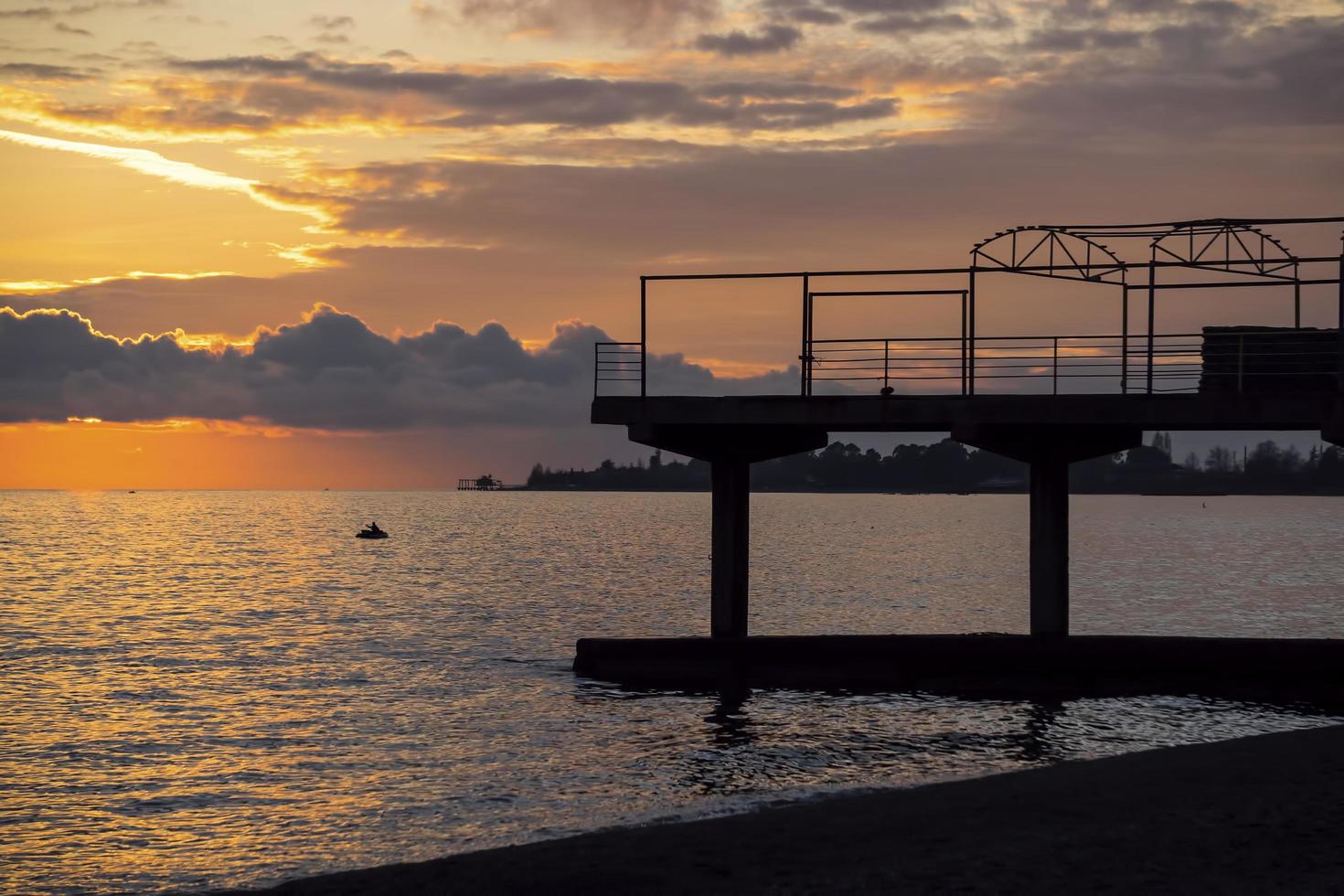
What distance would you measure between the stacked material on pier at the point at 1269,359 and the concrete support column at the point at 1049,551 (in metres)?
3.79

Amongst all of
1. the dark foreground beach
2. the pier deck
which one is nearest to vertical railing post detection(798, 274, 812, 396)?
the pier deck

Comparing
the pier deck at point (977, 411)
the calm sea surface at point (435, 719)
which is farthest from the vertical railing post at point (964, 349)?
the calm sea surface at point (435, 719)

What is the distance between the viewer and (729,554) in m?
29.5

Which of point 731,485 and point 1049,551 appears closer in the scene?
point 1049,551

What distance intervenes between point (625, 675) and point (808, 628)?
75.0ft

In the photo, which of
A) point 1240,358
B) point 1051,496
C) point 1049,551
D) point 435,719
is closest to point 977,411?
point 1051,496

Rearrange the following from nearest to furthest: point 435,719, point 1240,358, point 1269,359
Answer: point 1240,358 < point 1269,359 < point 435,719

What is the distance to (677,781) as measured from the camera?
21.9 meters

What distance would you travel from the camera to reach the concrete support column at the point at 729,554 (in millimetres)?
29484

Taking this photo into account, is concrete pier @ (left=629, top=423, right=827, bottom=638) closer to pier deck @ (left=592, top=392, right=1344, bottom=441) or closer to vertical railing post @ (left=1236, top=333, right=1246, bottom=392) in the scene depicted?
pier deck @ (left=592, top=392, right=1344, bottom=441)

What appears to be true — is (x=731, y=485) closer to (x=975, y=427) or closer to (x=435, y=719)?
(x=975, y=427)

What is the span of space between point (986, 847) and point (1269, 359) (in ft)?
51.8

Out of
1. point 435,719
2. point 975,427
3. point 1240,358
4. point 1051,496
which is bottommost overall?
point 435,719

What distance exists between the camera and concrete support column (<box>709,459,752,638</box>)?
2948 centimetres
